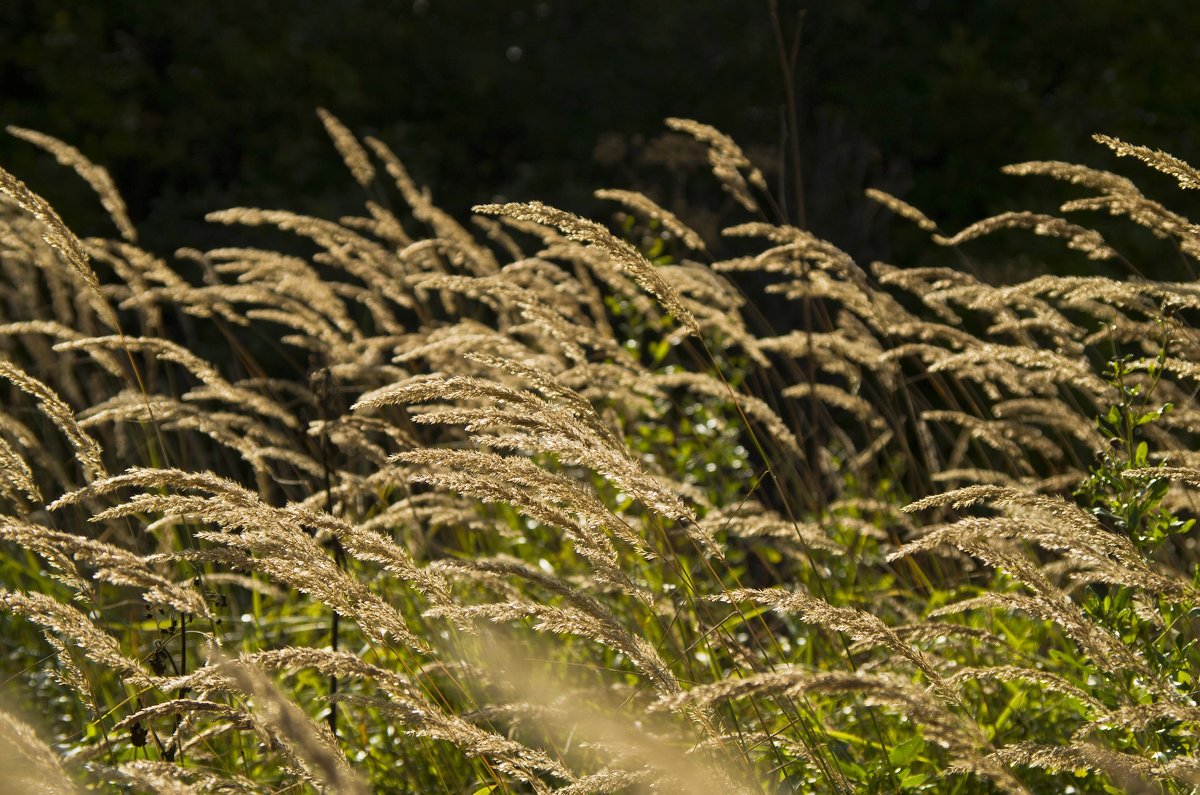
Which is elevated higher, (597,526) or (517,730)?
(597,526)

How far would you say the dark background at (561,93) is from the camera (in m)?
10.4

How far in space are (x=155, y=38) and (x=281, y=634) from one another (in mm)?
9479

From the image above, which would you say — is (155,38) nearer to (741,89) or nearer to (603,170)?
(603,170)

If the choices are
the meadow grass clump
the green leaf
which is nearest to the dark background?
the meadow grass clump

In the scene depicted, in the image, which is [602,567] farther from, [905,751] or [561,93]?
[561,93]

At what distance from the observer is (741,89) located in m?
10.9

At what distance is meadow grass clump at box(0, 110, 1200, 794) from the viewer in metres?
1.61

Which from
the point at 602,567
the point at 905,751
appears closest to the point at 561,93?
the point at 905,751

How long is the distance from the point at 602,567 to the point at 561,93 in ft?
34.0

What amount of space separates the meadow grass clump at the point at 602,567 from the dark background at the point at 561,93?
19.7ft

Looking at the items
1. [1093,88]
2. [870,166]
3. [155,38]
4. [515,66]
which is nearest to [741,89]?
[870,166]

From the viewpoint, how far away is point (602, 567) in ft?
5.82

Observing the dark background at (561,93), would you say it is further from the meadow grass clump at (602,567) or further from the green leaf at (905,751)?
the green leaf at (905,751)

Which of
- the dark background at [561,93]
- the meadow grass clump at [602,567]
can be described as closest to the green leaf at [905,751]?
the meadow grass clump at [602,567]
